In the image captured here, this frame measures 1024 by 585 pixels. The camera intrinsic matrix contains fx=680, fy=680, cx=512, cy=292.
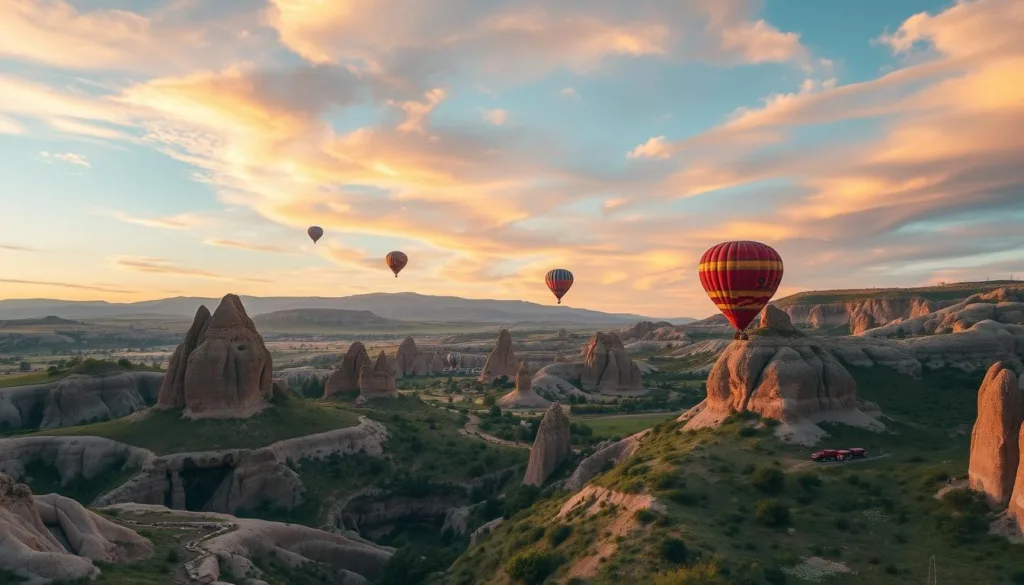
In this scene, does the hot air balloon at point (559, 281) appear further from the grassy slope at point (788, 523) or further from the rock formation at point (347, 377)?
the grassy slope at point (788, 523)

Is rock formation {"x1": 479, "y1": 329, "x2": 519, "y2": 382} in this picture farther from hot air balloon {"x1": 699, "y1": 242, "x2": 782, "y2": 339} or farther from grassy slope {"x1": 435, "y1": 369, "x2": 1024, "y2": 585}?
grassy slope {"x1": 435, "y1": 369, "x2": 1024, "y2": 585}

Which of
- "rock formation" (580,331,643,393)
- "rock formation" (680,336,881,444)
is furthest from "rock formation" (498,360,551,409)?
"rock formation" (680,336,881,444)

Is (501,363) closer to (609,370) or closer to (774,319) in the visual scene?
(609,370)

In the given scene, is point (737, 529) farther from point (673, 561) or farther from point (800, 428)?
point (800, 428)

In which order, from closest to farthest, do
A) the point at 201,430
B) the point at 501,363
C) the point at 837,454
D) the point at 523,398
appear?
the point at 837,454
the point at 201,430
the point at 523,398
the point at 501,363

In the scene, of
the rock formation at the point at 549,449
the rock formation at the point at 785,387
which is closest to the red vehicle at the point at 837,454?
the rock formation at the point at 785,387

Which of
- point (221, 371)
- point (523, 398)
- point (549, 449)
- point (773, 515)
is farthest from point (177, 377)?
point (523, 398)
